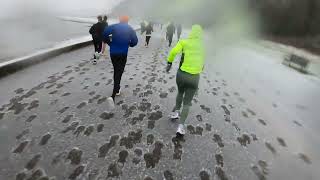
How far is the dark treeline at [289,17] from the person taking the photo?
119 ft

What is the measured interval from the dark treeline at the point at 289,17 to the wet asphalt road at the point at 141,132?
27544 mm

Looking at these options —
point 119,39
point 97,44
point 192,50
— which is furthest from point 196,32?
point 97,44

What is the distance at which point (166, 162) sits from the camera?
5.38 meters

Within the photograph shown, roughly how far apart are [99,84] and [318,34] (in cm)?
3004

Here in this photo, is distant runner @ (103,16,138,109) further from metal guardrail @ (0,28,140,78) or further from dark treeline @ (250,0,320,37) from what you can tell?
dark treeline @ (250,0,320,37)

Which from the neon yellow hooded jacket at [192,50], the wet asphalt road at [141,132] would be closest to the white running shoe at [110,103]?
the wet asphalt road at [141,132]

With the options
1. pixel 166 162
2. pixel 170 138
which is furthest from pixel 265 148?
pixel 166 162

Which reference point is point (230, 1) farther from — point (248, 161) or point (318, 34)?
point (248, 161)

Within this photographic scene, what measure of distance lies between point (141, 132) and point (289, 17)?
35.4m

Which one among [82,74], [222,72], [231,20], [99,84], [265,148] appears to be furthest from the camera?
[231,20]

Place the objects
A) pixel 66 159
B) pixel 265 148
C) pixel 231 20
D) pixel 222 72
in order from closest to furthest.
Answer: pixel 66 159 < pixel 265 148 < pixel 222 72 < pixel 231 20

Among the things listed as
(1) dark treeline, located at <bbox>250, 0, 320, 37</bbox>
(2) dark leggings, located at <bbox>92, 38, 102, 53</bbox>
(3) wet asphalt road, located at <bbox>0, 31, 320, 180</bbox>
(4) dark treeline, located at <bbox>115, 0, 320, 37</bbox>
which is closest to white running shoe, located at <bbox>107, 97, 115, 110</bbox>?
(3) wet asphalt road, located at <bbox>0, 31, 320, 180</bbox>

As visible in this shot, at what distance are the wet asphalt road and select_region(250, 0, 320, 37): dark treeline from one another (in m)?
27.5

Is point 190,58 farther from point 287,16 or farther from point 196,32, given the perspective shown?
point 287,16
